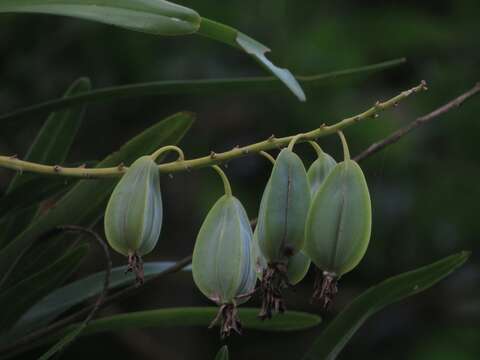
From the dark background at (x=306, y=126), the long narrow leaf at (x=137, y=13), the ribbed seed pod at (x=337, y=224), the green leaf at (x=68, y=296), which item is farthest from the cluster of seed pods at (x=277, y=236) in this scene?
the dark background at (x=306, y=126)

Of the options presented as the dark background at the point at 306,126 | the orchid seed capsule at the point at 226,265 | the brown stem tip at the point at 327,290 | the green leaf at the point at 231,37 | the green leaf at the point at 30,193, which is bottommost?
the dark background at the point at 306,126

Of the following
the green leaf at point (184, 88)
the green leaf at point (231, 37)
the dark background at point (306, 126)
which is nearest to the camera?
the green leaf at point (231, 37)

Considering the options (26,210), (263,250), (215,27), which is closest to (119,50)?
(26,210)

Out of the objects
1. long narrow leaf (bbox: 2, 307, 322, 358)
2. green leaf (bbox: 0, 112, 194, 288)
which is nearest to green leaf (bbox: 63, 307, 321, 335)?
long narrow leaf (bbox: 2, 307, 322, 358)

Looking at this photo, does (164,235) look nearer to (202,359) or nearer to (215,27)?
(202,359)

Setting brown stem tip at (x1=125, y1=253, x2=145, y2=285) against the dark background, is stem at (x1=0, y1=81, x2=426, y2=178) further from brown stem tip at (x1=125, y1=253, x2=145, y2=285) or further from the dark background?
the dark background

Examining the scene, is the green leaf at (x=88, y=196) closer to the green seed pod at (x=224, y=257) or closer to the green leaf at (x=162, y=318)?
the green leaf at (x=162, y=318)
